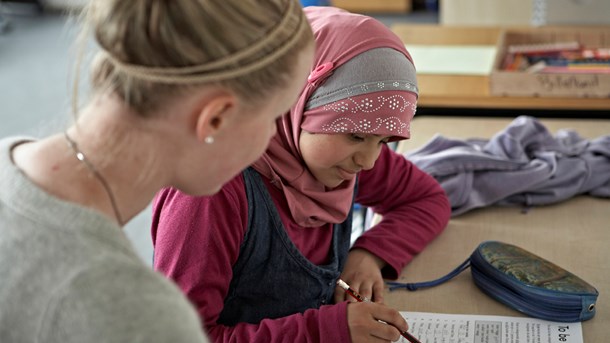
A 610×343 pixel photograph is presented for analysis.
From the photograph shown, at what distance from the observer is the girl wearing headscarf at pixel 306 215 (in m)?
1.23

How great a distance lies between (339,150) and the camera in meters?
1.33

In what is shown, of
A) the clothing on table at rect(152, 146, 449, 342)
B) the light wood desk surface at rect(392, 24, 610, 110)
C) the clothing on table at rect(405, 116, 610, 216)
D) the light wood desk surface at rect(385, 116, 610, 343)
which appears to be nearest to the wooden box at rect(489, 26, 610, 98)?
the light wood desk surface at rect(392, 24, 610, 110)

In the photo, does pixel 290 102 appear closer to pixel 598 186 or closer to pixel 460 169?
pixel 460 169

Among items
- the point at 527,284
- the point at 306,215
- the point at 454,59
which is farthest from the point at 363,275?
the point at 454,59

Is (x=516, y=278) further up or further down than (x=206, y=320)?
further down

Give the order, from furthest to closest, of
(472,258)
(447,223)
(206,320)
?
1. (447,223)
2. (472,258)
3. (206,320)

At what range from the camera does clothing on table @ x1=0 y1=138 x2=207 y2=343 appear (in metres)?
0.70

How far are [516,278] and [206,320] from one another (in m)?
0.53

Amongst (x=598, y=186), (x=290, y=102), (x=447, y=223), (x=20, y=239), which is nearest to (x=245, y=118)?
(x=290, y=102)

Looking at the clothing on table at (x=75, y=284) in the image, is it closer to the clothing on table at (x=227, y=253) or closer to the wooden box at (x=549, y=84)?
the clothing on table at (x=227, y=253)

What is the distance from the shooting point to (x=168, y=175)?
34.3 inches

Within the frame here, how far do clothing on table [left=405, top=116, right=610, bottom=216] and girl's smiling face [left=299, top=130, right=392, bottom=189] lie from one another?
45 centimetres

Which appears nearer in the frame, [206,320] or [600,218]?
[206,320]

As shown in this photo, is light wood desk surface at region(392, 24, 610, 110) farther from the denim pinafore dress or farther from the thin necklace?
the thin necklace
